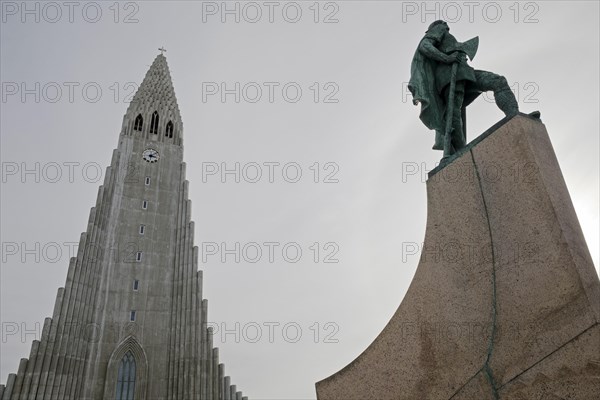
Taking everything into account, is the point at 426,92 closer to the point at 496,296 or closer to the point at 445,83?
the point at 445,83

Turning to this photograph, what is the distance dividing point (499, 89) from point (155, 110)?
125 ft

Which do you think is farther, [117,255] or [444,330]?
[117,255]

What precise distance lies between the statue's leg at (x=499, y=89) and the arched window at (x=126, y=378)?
26915 mm

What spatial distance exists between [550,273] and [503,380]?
Result: 3.54ft

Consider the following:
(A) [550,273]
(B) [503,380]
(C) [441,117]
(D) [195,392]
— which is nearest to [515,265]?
(A) [550,273]

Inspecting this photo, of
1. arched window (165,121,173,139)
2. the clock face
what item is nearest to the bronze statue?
the clock face

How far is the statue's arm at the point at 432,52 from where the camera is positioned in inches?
271

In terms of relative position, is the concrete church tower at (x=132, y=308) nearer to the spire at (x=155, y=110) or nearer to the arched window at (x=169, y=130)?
the spire at (x=155, y=110)

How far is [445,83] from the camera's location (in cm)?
705

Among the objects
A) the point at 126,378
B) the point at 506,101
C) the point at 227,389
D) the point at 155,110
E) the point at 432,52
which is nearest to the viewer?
the point at 506,101

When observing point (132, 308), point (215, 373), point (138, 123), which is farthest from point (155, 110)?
point (215, 373)

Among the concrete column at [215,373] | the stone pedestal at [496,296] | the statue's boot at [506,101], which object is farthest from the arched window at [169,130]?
the statue's boot at [506,101]

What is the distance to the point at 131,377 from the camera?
27.9m

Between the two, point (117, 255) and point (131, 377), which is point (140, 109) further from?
point (131, 377)
